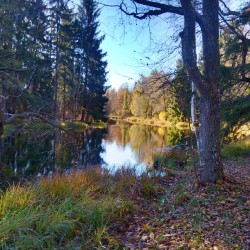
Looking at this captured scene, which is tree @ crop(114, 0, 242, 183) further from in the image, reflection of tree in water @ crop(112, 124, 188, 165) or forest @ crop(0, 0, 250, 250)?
reflection of tree in water @ crop(112, 124, 188, 165)

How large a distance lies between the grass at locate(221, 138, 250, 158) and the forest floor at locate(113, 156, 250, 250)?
18.0 ft

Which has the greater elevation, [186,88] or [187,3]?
[187,3]

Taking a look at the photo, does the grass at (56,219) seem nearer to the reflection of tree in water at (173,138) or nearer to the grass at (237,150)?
the grass at (237,150)

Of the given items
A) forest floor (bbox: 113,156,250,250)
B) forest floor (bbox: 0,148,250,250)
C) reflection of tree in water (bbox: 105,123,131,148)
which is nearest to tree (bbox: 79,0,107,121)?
reflection of tree in water (bbox: 105,123,131,148)

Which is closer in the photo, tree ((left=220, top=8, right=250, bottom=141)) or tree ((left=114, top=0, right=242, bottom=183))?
tree ((left=114, top=0, right=242, bottom=183))

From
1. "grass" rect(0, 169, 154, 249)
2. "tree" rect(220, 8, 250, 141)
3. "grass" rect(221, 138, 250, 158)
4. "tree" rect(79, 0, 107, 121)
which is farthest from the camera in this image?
"tree" rect(79, 0, 107, 121)

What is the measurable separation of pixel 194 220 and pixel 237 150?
7879 mm

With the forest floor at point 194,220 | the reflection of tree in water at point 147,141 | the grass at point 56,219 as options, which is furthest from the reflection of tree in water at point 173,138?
the grass at point 56,219

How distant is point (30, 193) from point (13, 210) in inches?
23.0

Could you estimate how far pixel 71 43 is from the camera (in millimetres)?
21828

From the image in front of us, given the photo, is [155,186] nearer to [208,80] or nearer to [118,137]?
[208,80]

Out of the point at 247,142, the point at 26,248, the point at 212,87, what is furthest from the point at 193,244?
the point at 247,142

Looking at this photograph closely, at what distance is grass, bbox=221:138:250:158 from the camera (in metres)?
9.90

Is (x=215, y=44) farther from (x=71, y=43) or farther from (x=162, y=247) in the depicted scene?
(x=71, y=43)
